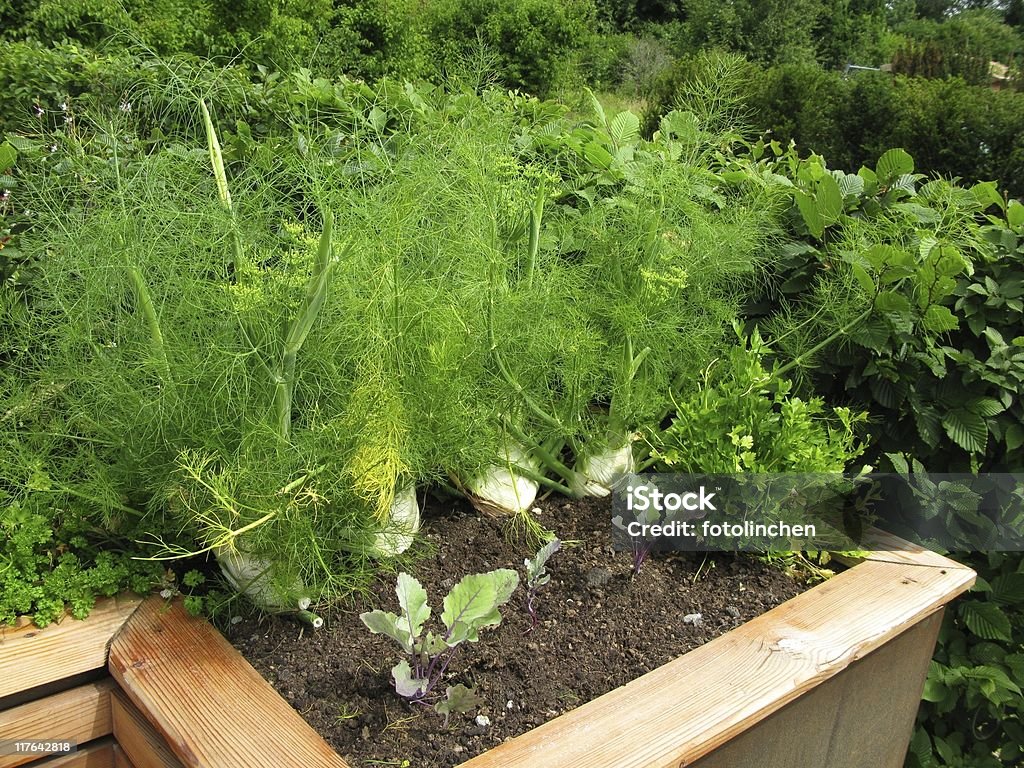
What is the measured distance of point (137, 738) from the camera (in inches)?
50.6

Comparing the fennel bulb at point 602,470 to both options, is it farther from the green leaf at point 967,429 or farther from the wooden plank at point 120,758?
the wooden plank at point 120,758

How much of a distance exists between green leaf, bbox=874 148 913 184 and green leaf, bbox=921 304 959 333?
474mm

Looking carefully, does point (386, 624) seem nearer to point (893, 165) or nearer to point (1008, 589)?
point (1008, 589)

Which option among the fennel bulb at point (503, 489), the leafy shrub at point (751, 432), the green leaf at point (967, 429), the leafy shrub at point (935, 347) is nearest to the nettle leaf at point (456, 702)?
the fennel bulb at point (503, 489)

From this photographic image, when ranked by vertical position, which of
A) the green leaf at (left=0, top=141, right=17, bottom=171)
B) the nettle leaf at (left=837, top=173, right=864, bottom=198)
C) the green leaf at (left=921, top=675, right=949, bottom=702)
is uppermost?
the nettle leaf at (left=837, top=173, right=864, bottom=198)

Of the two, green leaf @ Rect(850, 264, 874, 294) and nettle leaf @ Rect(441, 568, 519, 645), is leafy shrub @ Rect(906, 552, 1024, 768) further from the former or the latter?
nettle leaf @ Rect(441, 568, 519, 645)

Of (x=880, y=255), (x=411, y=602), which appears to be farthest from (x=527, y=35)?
(x=411, y=602)

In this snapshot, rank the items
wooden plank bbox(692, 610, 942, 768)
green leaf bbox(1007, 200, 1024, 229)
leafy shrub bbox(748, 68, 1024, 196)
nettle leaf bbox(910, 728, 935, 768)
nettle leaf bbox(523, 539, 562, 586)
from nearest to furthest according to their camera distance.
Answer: wooden plank bbox(692, 610, 942, 768), nettle leaf bbox(523, 539, 562, 586), green leaf bbox(1007, 200, 1024, 229), nettle leaf bbox(910, 728, 935, 768), leafy shrub bbox(748, 68, 1024, 196)

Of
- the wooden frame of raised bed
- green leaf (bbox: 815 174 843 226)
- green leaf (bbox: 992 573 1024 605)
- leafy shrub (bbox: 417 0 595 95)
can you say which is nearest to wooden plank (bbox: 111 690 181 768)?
the wooden frame of raised bed

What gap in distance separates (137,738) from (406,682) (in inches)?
18.5

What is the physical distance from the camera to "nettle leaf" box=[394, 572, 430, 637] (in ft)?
4.09

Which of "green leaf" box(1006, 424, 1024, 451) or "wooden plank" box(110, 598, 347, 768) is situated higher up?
"green leaf" box(1006, 424, 1024, 451)

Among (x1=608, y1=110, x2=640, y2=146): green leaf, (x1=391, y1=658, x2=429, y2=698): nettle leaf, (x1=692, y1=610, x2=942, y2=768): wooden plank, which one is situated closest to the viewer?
(x1=391, y1=658, x2=429, y2=698): nettle leaf

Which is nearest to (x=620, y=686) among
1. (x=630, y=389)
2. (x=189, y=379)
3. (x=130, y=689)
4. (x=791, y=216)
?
(x=630, y=389)
